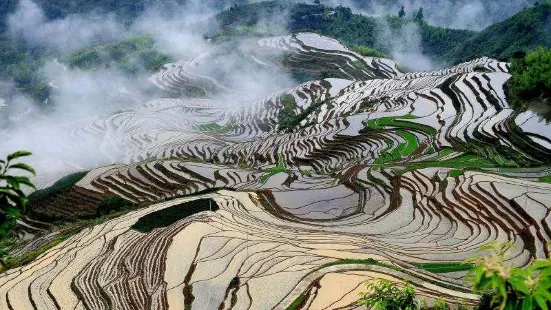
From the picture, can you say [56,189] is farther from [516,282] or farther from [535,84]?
[535,84]

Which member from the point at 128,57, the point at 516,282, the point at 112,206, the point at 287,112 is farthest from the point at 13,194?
the point at 128,57

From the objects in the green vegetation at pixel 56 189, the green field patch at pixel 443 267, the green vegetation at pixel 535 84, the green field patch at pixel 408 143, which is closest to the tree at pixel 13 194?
the green field patch at pixel 443 267

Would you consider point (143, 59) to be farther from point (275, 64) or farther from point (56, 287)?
point (56, 287)

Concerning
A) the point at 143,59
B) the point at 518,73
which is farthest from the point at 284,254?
the point at 143,59

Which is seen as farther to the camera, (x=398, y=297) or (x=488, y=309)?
(x=398, y=297)

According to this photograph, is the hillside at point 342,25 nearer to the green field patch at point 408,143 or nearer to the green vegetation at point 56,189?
the green field patch at point 408,143

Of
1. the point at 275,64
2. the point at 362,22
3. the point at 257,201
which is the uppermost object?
the point at 362,22

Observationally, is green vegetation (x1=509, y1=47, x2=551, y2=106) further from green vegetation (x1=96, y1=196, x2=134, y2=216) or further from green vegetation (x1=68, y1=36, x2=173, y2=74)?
green vegetation (x1=68, y1=36, x2=173, y2=74)
